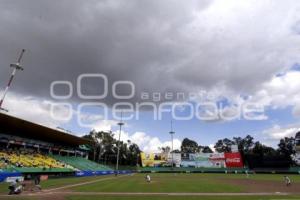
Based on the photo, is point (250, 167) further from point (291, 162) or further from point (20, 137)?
point (20, 137)

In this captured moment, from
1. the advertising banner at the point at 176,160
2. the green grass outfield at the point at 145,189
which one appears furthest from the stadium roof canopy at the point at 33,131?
the advertising banner at the point at 176,160

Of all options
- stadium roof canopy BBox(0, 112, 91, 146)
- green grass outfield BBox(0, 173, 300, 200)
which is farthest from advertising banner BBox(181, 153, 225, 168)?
green grass outfield BBox(0, 173, 300, 200)

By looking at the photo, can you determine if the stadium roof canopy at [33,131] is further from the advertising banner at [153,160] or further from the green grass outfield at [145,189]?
the advertising banner at [153,160]

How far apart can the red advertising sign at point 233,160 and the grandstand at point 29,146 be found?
54.6 m

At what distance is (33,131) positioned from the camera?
232ft

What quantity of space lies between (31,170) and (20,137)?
1811 cm

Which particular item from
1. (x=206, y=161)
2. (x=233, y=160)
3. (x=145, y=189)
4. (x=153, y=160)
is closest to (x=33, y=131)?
(x=145, y=189)

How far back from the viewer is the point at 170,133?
123062 mm

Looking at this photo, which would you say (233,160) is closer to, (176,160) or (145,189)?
(176,160)

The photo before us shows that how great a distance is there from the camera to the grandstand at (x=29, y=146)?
2203 inches

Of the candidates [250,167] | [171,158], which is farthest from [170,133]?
[250,167]

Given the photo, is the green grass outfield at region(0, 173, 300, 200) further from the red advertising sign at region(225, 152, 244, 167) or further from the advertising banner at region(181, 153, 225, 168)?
the advertising banner at region(181, 153, 225, 168)

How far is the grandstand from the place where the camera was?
184 feet

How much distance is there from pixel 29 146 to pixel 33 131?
225 inches
